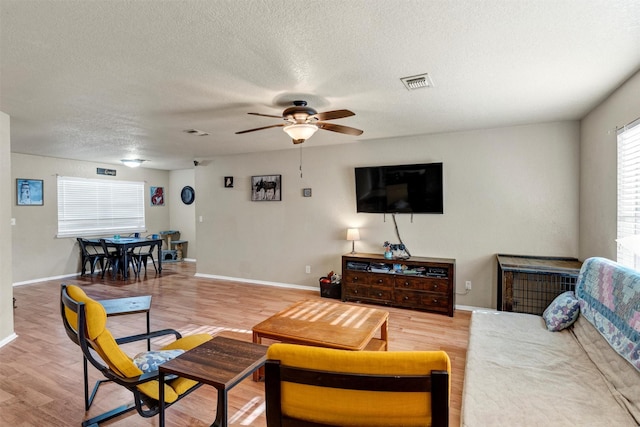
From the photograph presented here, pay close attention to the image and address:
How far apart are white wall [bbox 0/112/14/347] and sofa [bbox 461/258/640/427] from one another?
4.33 m

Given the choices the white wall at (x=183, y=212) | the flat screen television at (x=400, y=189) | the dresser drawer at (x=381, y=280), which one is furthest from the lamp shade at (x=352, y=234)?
the white wall at (x=183, y=212)

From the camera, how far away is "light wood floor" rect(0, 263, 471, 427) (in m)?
2.18

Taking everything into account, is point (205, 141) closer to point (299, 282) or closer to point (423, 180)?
point (299, 282)

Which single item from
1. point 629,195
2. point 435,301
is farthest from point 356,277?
point 629,195

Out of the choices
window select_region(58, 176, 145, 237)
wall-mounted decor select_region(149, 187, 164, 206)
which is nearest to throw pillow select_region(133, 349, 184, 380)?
window select_region(58, 176, 145, 237)

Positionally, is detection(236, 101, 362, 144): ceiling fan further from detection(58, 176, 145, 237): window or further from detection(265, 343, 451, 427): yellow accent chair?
detection(58, 176, 145, 237): window

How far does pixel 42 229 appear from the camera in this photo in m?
6.22

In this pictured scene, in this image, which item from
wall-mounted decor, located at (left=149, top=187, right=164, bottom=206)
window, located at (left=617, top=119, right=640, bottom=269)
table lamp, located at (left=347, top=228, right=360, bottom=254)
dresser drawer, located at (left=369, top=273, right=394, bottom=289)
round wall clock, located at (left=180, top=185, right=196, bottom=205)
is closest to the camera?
window, located at (left=617, top=119, right=640, bottom=269)

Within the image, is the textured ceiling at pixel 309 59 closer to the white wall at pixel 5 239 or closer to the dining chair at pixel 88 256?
the white wall at pixel 5 239

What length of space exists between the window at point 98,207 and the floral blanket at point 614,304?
8.43 m

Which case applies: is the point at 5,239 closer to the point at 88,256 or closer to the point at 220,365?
the point at 220,365

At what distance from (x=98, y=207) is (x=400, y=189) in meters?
6.69

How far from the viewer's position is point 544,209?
3996mm

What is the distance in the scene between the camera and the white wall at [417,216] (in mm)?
3973
